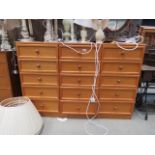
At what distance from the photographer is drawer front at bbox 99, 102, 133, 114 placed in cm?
215

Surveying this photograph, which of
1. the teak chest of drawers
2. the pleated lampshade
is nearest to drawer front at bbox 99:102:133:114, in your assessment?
the teak chest of drawers

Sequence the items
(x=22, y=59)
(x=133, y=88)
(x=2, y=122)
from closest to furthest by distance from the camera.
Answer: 1. (x=2, y=122)
2. (x=22, y=59)
3. (x=133, y=88)

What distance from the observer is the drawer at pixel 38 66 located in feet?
6.40

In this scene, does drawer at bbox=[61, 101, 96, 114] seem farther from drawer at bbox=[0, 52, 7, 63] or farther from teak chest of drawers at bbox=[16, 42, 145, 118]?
drawer at bbox=[0, 52, 7, 63]

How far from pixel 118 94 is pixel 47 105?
0.93m

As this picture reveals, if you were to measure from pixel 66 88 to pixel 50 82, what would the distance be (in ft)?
0.69

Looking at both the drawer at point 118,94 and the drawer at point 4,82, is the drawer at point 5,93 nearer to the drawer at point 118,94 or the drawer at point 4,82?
the drawer at point 4,82

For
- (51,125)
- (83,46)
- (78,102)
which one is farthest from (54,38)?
(51,125)

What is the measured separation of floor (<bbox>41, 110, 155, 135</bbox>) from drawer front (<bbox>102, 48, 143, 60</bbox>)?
0.85 metres

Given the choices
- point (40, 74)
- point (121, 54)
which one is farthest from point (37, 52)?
point (121, 54)

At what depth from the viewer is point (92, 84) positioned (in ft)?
6.69

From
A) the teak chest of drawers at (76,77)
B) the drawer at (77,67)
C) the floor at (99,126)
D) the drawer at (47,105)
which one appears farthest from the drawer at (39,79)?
the floor at (99,126)

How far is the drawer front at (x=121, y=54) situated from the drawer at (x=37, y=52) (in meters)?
0.57

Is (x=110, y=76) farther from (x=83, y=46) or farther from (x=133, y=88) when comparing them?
(x=83, y=46)
